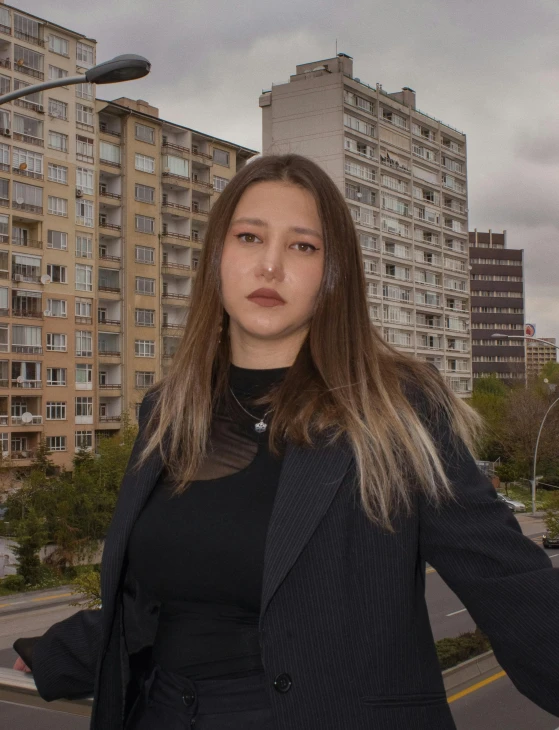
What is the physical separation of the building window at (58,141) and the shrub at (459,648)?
1250 inches

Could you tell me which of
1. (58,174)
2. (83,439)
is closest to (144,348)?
(83,439)

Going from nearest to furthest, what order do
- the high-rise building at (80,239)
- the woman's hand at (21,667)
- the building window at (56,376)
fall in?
1. the woman's hand at (21,667)
2. the high-rise building at (80,239)
3. the building window at (56,376)

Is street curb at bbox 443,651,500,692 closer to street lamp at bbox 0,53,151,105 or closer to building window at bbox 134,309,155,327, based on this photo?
street lamp at bbox 0,53,151,105

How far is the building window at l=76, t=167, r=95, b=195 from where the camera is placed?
136ft

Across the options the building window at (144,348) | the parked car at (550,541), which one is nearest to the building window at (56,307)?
the building window at (144,348)

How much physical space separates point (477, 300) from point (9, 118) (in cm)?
6847

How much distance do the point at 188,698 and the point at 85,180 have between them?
4222cm

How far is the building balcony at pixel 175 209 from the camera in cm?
4622

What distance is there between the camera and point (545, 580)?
1.39m

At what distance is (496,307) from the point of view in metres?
98.1

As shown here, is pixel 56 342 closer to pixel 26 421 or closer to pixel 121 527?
pixel 26 421

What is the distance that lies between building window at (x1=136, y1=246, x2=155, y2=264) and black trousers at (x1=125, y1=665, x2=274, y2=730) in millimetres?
44464

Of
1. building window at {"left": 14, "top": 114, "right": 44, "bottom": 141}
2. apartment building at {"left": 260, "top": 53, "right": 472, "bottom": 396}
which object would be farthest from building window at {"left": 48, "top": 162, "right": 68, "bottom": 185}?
apartment building at {"left": 260, "top": 53, "right": 472, "bottom": 396}

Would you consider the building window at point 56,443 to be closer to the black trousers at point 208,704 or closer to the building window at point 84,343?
the building window at point 84,343
